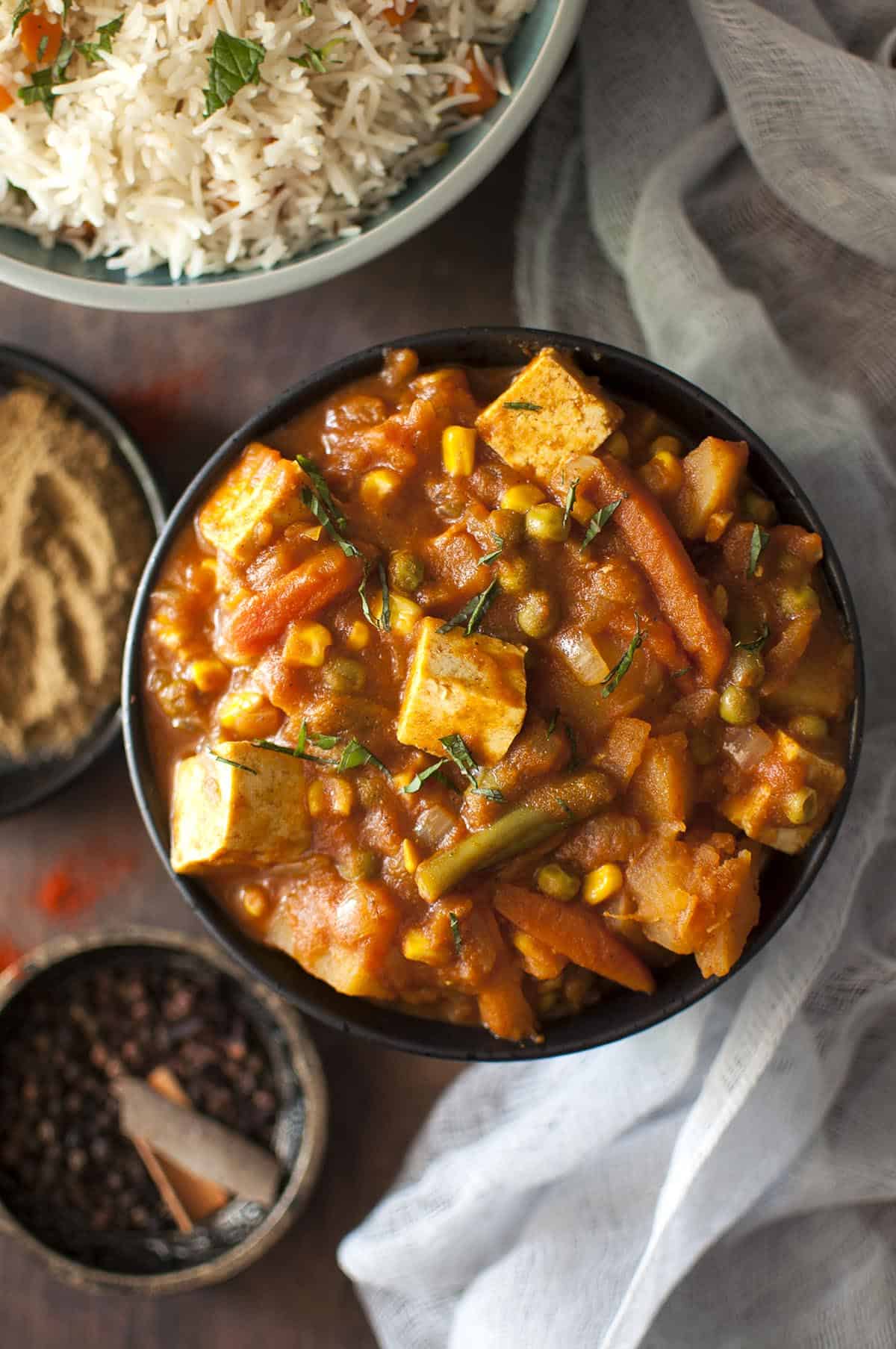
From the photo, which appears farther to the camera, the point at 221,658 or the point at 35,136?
the point at 35,136

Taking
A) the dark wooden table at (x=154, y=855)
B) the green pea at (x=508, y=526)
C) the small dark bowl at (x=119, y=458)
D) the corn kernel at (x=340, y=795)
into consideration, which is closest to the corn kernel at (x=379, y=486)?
the green pea at (x=508, y=526)

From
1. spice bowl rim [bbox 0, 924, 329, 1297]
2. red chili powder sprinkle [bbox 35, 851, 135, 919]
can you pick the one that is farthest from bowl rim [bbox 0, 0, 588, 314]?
spice bowl rim [bbox 0, 924, 329, 1297]

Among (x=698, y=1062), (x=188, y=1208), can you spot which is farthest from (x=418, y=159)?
(x=188, y=1208)

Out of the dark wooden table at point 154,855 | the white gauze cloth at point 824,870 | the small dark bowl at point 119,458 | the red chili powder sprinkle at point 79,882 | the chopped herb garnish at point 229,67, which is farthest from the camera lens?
the red chili powder sprinkle at point 79,882

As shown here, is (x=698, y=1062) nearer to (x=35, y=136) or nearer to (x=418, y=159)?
(x=418, y=159)

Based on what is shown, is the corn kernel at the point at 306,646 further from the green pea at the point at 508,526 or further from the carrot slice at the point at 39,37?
the carrot slice at the point at 39,37
